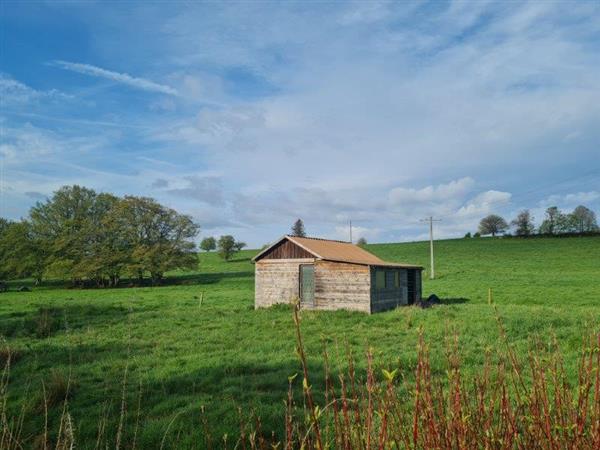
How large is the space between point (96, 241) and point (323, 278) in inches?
1510

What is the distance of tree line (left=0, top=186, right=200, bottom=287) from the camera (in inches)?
2010

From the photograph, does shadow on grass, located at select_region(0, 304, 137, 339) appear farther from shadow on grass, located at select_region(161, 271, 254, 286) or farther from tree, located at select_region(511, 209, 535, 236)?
tree, located at select_region(511, 209, 535, 236)

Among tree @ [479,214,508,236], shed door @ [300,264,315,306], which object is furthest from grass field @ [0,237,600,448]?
tree @ [479,214,508,236]

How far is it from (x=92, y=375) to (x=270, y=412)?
18.0ft

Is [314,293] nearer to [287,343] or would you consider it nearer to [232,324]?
[232,324]

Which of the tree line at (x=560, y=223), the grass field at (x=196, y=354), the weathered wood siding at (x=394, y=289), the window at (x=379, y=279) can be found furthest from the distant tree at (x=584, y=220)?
the window at (x=379, y=279)

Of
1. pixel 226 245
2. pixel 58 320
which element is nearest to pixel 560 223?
pixel 226 245

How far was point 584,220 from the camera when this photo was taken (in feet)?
286

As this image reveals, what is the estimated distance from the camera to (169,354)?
13422 mm

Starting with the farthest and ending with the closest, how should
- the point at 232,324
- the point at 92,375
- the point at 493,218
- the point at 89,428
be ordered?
the point at 493,218 < the point at 232,324 < the point at 92,375 < the point at 89,428

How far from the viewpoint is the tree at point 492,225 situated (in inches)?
3797

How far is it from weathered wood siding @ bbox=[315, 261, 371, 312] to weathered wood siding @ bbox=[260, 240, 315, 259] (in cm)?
130

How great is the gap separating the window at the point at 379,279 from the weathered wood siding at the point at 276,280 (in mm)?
3852

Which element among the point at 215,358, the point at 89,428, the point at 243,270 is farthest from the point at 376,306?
the point at 243,270
